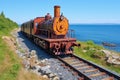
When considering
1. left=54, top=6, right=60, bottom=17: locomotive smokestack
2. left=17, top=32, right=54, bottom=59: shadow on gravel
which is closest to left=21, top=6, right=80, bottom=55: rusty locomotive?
left=54, top=6, right=60, bottom=17: locomotive smokestack

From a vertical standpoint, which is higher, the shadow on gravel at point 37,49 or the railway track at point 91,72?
the shadow on gravel at point 37,49

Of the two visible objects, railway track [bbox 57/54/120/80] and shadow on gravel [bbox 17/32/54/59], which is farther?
shadow on gravel [bbox 17/32/54/59]

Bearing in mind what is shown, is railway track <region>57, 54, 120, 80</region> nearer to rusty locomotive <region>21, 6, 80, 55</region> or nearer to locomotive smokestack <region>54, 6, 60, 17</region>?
rusty locomotive <region>21, 6, 80, 55</region>

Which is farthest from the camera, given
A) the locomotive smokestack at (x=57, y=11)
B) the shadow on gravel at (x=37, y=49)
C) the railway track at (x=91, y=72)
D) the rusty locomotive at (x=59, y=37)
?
the locomotive smokestack at (x=57, y=11)

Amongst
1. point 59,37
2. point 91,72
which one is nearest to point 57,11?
point 59,37

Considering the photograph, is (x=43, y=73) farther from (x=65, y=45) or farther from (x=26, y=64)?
(x=65, y=45)

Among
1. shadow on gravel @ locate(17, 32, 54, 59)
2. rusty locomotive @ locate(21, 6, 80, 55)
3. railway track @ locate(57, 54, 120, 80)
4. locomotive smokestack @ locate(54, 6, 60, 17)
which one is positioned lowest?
railway track @ locate(57, 54, 120, 80)

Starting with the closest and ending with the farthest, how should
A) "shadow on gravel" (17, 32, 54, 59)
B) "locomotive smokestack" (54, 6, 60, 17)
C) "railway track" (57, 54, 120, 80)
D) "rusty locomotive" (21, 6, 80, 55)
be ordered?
"railway track" (57, 54, 120, 80) → "rusty locomotive" (21, 6, 80, 55) → "shadow on gravel" (17, 32, 54, 59) → "locomotive smokestack" (54, 6, 60, 17)

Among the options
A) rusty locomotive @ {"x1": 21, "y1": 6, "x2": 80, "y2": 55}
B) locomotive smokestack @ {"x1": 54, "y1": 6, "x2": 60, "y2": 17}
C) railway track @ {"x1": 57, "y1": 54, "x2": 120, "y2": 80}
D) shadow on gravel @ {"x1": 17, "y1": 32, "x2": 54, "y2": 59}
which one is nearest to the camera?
railway track @ {"x1": 57, "y1": 54, "x2": 120, "y2": 80}

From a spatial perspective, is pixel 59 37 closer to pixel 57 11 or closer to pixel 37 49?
pixel 57 11

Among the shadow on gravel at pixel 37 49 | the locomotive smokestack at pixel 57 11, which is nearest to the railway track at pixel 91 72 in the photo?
the shadow on gravel at pixel 37 49

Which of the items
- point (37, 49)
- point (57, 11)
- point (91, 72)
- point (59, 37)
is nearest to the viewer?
point (91, 72)

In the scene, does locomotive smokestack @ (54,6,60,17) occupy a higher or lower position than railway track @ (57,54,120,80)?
higher

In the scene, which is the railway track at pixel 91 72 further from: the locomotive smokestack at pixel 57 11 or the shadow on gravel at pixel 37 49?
the locomotive smokestack at pixel 57 11
